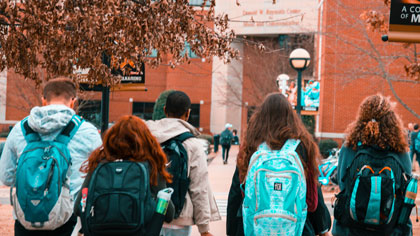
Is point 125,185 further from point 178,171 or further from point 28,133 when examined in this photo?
point 28,133

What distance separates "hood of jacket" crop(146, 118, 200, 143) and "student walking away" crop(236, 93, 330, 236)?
493mm

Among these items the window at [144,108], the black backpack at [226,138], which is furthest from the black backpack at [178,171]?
the window at [144,108]

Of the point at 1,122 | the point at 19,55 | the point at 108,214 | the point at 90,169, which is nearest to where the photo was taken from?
the point at 108,214

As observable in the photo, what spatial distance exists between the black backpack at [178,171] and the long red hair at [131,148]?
44cm

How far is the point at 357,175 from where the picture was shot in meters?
4.30

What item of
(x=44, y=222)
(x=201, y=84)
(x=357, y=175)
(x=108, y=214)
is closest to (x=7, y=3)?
(x=44, y=222)

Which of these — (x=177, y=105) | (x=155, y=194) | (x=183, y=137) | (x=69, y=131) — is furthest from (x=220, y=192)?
(x=155, y=194)

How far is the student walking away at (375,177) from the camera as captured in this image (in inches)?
165

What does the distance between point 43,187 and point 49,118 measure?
543mm

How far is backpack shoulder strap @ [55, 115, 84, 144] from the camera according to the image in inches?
153

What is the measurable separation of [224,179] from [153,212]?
14.0 m

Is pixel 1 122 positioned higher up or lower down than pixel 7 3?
lower down

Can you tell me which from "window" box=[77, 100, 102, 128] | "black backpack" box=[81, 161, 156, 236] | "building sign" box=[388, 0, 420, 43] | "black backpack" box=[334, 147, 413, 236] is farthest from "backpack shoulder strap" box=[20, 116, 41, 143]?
"window" box=[77, 100, 102, 128]

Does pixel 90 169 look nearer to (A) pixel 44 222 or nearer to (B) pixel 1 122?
(A) pixel 44 222
